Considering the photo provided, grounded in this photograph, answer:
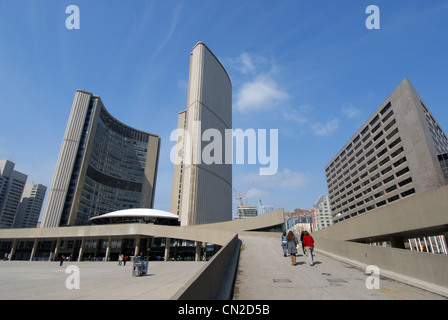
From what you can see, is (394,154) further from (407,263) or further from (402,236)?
(407,263)

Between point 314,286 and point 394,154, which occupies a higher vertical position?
point 394,154

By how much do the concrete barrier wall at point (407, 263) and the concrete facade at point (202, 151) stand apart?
55.9 m

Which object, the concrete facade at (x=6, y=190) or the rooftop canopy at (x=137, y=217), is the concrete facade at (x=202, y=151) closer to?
the rooftop canopy at (x=137, y=217)

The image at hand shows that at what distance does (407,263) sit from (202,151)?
6694 cm

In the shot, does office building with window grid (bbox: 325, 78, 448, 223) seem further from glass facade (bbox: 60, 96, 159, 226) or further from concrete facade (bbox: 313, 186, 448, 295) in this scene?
glass facade (bbox: 60, 96, 159, 226)

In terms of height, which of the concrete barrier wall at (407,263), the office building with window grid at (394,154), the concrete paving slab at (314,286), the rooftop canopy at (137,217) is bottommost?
the concrete paving slab at (314,286)

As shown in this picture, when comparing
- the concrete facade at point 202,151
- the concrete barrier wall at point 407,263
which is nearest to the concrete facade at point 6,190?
the concrete facade at point 202,151

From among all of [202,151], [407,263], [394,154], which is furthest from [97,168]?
[407,263]

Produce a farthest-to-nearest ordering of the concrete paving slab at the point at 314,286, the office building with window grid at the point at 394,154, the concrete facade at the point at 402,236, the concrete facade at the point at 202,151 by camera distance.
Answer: the concrete facade at the point at 202,151
the office building with window grid at the point at 394,154
the concrete facade at the point at 402,236
the concrete paving slab at the point at 314,286

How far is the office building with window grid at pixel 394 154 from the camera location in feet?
167

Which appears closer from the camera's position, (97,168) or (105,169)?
(97,168)

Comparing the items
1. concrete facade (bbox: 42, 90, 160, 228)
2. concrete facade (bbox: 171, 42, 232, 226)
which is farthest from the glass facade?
concrete facade (bbox: 171, 42, 232, 226)

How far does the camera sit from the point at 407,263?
26.2 feet
